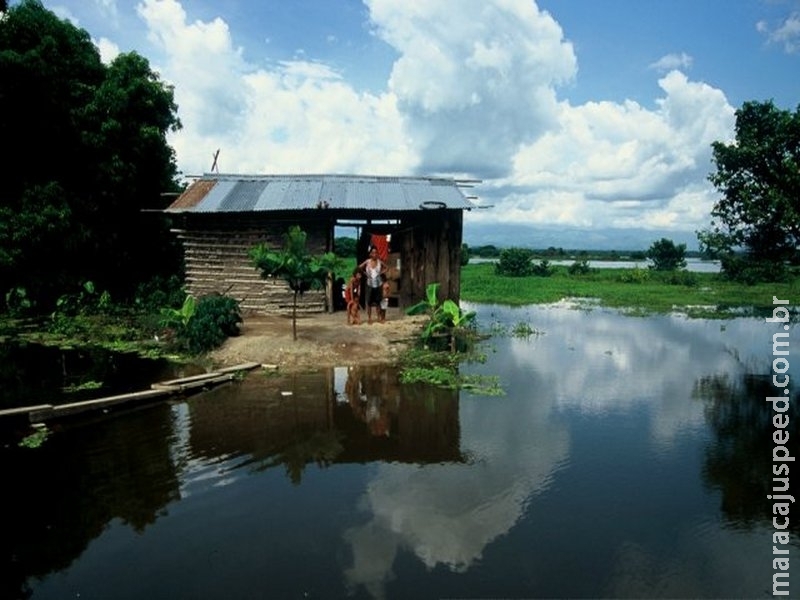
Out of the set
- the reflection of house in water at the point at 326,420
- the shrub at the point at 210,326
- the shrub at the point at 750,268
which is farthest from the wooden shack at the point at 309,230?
the shrub at the point at 750,268

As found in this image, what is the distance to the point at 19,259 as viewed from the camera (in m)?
17.5

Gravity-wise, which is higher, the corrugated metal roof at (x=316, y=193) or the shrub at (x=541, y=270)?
the corrugated metal roof at (x=316, y=193)

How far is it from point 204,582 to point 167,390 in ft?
19.4

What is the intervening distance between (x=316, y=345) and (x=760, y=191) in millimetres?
17684

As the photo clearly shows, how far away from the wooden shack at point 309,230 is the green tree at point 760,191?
34.5ft

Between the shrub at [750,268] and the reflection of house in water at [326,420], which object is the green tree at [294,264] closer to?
the reflection of house in water at [326,420]

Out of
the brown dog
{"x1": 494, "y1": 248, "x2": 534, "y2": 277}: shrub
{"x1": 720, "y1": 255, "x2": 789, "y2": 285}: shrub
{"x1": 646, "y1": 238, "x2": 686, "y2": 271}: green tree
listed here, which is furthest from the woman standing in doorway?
{"x1": 646, "y1": 238, "x2": 686, "y2": 271}: green tree

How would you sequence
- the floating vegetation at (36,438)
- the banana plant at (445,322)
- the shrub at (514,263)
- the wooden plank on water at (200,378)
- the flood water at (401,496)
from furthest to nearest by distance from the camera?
the shrub at (514,263)
the banana plant at (445,322)
the wooden plank on water at (200,378)
the floating vegetation at (36,438)
the flood water at (401,496)

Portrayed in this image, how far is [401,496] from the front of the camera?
614 cm

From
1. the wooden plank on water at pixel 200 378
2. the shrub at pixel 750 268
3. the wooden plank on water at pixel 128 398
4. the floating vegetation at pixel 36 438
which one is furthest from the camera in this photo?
the shrub at pixel 750 268

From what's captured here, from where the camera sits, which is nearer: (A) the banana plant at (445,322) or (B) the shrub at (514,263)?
(A) the banana plant at (445,322)

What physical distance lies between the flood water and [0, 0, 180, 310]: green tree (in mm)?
12123

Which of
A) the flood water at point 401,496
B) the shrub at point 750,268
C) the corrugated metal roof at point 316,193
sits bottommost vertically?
the flood water at point 401,496

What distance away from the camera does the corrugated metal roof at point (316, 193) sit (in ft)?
57.3
